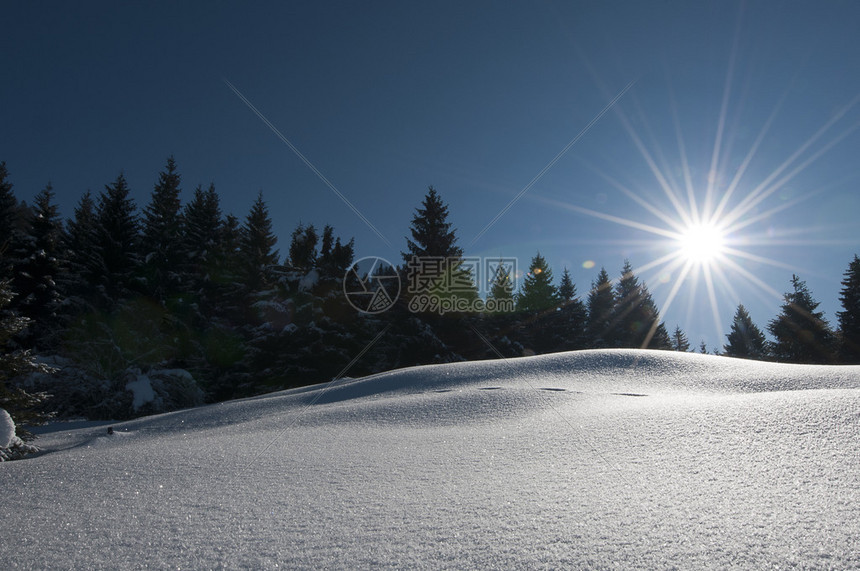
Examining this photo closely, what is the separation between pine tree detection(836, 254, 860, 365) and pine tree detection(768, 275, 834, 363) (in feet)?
3.74

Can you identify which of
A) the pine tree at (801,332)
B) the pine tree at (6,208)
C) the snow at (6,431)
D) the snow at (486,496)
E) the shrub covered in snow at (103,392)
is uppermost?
the pine tree at (6,208)

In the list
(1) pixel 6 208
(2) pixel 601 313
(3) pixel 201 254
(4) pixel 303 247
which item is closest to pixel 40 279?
(1) pixel 6 208

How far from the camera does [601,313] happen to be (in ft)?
99.0

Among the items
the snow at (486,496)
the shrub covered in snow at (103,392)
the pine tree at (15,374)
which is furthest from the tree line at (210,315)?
the snow at (486,496)

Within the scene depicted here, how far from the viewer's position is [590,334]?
29.0 meters

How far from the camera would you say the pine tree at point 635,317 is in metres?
29.4

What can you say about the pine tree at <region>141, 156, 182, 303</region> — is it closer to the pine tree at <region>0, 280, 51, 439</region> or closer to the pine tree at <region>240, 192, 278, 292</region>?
the pine tree at <region>240, 192, 278, 292</region>

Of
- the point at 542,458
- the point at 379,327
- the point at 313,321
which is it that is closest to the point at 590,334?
the point at 379,327

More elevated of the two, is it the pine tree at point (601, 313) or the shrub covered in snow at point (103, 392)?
the pine tree at point (601, 313)

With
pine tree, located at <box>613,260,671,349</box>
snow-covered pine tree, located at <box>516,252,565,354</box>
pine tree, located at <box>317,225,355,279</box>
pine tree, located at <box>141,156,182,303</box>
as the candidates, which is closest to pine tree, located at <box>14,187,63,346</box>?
pine tree, located at <box>141,156,182,303</box>

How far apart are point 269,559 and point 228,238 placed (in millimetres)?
25968

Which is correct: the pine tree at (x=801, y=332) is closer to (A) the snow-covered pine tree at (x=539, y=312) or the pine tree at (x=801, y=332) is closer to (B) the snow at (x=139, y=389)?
(A) the snow-covered pine tree at (x=539, y=312)

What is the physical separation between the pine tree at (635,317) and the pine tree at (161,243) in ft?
93.2

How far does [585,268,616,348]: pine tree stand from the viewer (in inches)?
1130
